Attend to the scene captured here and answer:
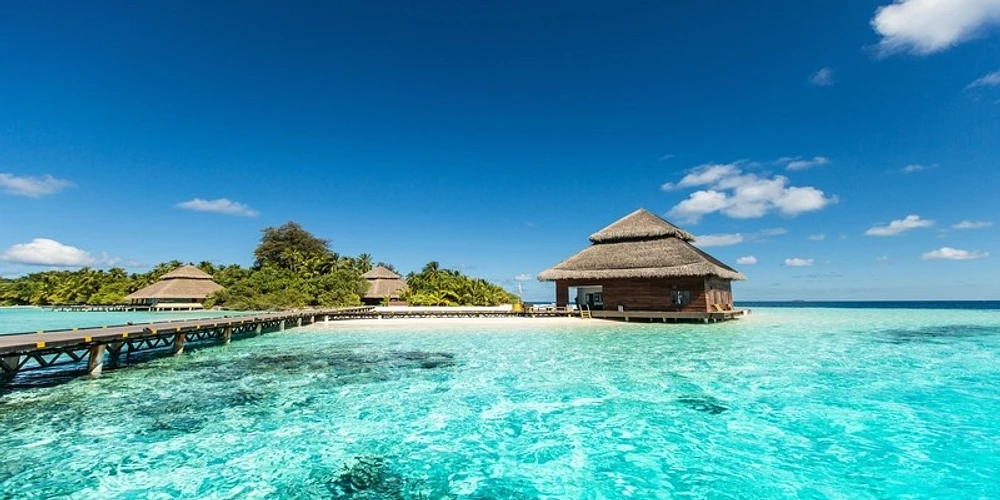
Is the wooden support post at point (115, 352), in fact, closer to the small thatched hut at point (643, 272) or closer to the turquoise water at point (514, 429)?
the turquoise water at point (514, 429)

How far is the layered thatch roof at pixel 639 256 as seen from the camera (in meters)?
24.8

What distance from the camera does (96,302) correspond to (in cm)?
5206

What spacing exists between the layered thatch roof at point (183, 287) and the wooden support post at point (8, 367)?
4004cm

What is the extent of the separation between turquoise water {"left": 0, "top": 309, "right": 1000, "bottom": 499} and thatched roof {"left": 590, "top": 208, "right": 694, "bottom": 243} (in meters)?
15.1

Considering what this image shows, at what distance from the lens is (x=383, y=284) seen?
43812mm

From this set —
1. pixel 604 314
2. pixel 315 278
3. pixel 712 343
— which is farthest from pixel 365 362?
pixel 315 278

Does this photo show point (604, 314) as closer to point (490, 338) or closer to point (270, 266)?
point (490, 338)

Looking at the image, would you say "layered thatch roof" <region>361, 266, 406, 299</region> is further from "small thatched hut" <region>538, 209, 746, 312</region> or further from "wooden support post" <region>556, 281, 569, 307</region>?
"small thatched hut" <region>538, 209, 746, 312</region>

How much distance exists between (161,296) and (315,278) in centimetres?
1642

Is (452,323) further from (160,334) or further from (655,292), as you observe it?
(160,334)

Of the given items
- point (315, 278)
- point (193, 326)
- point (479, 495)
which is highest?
point (315, 278)

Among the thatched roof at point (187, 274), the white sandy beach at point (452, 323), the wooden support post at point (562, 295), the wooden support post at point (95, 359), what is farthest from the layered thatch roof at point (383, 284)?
the wooden support post at point (95, 359)

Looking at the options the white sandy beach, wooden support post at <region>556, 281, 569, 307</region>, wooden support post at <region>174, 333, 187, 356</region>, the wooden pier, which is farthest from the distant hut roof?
wooden support post at <region>174, 333, 187, 356</region>

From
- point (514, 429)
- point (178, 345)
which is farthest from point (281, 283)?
point (514, 429)
